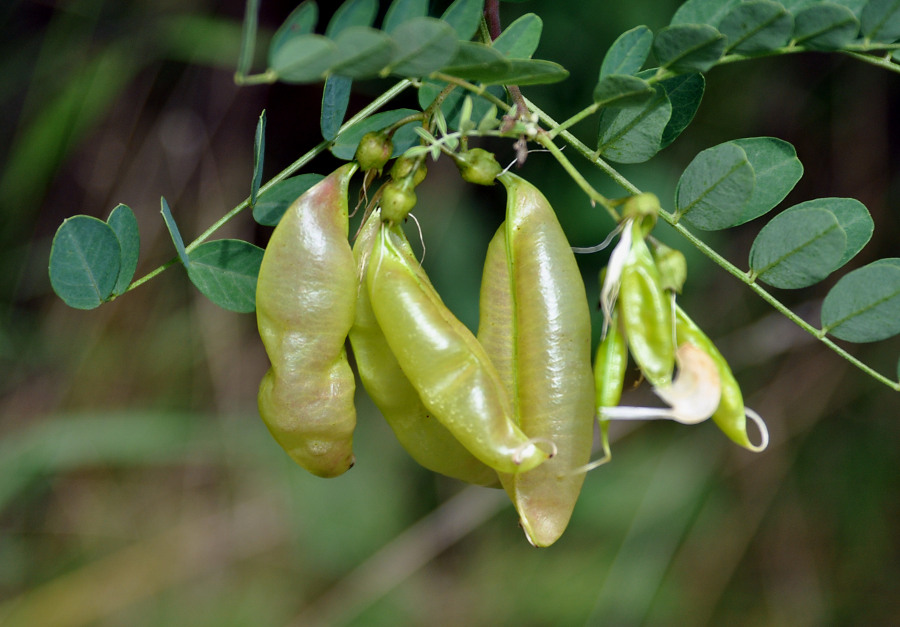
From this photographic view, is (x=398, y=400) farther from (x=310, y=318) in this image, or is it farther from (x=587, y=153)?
(x=587, y=153)

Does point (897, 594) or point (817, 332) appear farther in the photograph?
point (897, 594)

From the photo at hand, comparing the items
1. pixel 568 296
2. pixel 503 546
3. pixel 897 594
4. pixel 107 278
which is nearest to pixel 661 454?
pixel 503 546

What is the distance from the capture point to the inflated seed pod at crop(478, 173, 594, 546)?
714 millimetres

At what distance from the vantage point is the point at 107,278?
81cm

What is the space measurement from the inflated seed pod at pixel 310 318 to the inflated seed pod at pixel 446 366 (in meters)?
0.04

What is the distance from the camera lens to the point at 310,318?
73 cm

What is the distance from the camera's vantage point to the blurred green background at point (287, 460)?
1.99m

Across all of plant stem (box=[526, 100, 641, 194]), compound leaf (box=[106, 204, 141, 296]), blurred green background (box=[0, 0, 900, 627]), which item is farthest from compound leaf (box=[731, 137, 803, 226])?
blurred green background (box=[0, 0, 900, 627])

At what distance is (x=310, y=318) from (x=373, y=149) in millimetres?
183

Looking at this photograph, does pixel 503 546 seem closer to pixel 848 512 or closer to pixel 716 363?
pixel 848 512

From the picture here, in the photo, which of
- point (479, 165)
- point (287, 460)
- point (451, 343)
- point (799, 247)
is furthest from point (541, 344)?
point (287, 460)

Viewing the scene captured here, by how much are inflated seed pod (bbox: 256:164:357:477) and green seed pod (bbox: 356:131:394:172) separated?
2cm

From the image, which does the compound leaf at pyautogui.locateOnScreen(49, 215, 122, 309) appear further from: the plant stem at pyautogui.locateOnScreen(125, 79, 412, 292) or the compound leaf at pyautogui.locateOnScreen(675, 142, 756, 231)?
the compound leaf at pyautogui.locateOnScreen(675, 142, 756, 231)

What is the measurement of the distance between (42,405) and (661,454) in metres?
1.93
